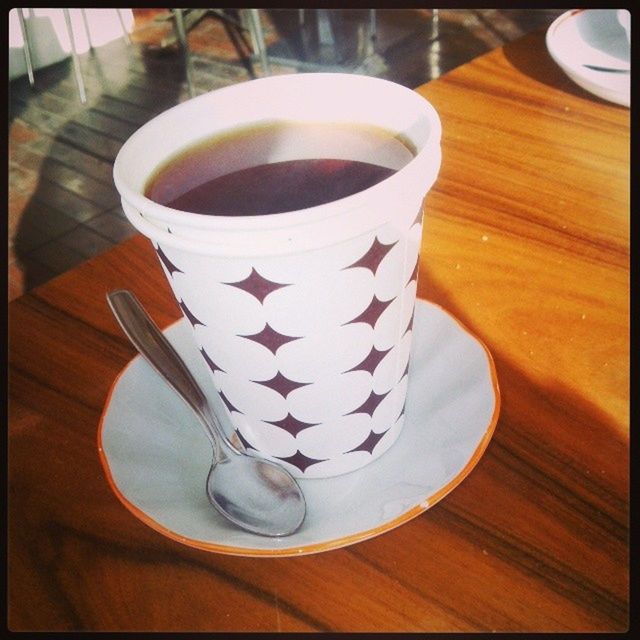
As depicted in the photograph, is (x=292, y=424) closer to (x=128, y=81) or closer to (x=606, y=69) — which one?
(x=606, y=69)

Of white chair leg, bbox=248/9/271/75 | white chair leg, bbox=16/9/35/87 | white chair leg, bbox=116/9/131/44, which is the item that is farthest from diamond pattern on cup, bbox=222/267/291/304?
white chair leg, bbox=116/9/131/44

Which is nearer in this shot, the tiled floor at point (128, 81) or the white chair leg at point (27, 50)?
the tiled floor at point (128, 81)

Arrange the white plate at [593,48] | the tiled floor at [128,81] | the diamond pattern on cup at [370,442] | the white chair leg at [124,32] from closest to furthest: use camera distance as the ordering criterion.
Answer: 1. the diamond pattern on cup at [370,442]
2. the white plate at [593,48]
3. the tiled floor at [128,81]
4. the white chair leg at [124,32]

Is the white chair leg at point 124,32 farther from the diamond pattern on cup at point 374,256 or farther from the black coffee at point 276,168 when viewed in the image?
the diamond pattern on cup at point 374,256

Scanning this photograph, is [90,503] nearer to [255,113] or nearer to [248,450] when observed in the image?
[248,450]

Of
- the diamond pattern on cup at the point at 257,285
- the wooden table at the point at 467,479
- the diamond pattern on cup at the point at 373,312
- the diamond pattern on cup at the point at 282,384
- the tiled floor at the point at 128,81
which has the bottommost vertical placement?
the tiled floor at the point at 128,81

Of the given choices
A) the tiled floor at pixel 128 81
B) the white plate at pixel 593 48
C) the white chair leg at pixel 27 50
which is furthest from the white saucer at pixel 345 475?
the white chair leg at pixel 27 50

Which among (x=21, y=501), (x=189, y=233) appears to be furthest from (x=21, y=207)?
(x=189, y=233)

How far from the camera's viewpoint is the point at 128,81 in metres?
2.24

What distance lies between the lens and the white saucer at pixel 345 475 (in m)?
0.32

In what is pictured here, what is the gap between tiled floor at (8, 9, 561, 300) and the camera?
1.63m

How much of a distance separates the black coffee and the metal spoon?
11 cm

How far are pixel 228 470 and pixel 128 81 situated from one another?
2162 millimetres

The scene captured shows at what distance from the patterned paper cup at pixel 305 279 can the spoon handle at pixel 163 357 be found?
0.02 metres
